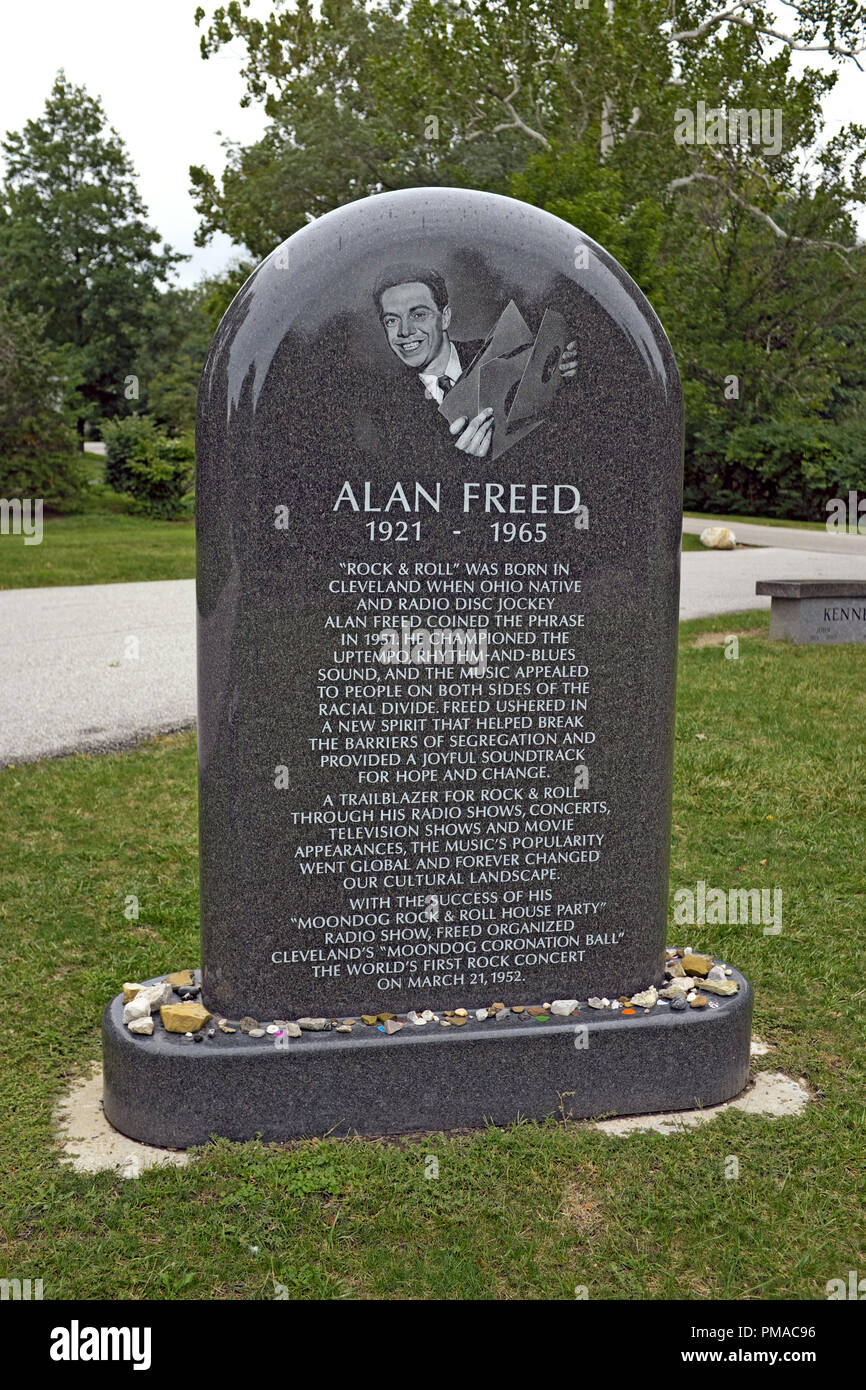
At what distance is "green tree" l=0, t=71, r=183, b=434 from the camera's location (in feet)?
142

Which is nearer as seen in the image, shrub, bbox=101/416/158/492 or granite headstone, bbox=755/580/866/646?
granite headstone, bbox=755/580/866/646

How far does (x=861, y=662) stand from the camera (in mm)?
9992

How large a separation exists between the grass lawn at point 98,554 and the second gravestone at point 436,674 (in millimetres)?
11360

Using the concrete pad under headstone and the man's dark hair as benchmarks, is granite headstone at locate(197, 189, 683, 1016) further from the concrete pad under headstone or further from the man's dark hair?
the concrete pad under headstone

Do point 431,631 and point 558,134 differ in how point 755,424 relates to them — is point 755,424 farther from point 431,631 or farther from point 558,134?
point 431,631

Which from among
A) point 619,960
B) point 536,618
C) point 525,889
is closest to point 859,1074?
point 619,960

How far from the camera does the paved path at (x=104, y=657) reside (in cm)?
788
